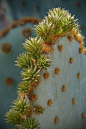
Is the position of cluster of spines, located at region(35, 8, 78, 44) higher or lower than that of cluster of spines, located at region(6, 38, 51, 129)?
higher

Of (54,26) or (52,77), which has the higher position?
(54,26)

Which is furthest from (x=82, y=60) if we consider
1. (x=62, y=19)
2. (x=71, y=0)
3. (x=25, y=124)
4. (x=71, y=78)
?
(x=71, y=0)

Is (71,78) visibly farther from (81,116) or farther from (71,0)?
(71,0)

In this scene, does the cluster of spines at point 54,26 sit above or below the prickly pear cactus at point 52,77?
above

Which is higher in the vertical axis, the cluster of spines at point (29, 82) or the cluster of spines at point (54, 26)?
the cluster of spines at point (54, 26)

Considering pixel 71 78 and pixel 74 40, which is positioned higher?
pixel 74 40

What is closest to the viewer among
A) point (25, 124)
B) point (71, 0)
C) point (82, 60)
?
point (25, 124)

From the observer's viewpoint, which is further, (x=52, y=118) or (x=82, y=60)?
(x=82, y=60)

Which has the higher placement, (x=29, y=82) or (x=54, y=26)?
(x=54, y=26)
